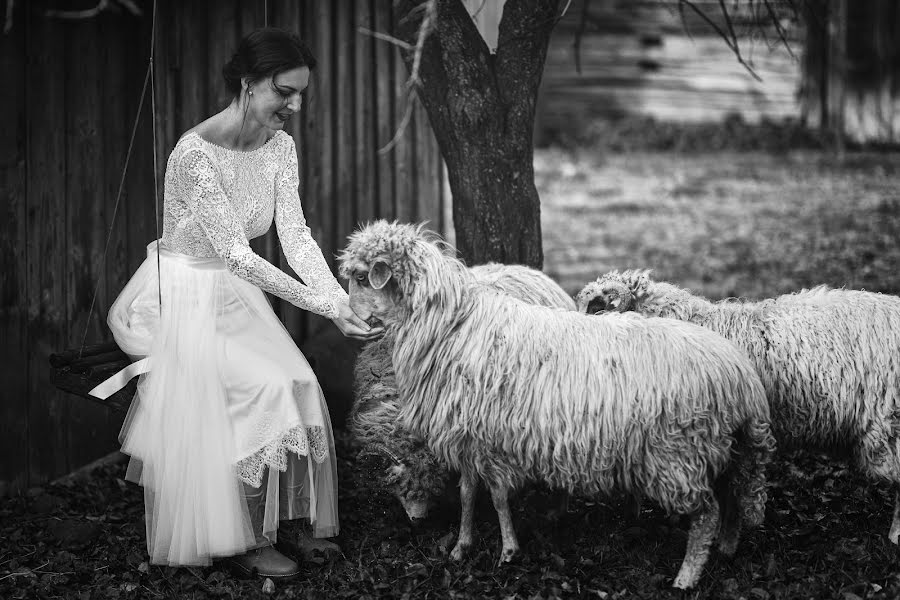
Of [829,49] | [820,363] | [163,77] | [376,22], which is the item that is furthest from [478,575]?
[829,49]

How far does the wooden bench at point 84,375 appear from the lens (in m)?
4.26

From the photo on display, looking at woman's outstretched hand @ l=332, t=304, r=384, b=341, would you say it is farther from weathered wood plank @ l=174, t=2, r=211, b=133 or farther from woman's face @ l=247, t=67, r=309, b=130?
weathered wood plank @ l=174, t=2, r=211, b=133

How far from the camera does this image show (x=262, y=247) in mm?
5949

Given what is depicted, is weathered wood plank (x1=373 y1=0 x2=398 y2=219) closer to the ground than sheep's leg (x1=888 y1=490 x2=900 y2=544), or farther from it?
farther from it

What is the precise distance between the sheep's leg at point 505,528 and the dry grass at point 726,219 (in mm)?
4939

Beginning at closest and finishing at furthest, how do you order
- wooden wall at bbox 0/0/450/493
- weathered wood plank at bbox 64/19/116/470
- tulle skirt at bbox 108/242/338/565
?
1. tulle skirt at bbox 108/242/338/565
2. wooden wall at bbox 0/0/450/493
3. weathered wood plank at bbox 64/19/116/470

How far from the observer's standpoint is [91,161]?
5.50 meters

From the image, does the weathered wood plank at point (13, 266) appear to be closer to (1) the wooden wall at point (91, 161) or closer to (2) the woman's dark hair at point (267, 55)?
(1) the wooden wall at point (91, 161)

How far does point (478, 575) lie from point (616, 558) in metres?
0.62

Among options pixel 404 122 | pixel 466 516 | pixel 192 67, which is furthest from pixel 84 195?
pixel 466 516

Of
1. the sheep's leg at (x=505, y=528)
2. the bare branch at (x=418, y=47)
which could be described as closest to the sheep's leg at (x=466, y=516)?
the sheep's leg at (x=505, y=528)

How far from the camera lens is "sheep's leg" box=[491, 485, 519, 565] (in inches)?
161

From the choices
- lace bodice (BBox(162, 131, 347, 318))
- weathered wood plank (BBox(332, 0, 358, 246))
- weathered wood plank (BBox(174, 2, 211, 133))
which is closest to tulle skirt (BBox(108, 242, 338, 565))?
lace bodice (BBox(162, 131, 347, 318))

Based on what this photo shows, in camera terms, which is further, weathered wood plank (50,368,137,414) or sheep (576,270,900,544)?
weathered wood plank (50,368,137,414)
